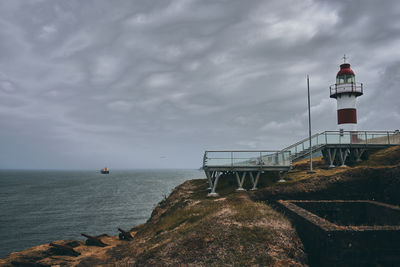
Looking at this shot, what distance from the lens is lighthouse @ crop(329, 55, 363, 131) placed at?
3509 centimetres

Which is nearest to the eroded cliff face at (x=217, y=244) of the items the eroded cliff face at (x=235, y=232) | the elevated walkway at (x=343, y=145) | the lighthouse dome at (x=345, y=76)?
the eroded cliff face at (x=235, y=232)

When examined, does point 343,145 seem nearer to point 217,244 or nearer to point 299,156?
point 299,156

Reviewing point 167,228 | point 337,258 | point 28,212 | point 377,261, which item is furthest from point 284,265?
point 28,212

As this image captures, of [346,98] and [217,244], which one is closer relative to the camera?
[217,244]

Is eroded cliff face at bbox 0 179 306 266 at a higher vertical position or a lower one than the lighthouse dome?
lower

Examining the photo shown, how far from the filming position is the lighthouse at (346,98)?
Answer: 35.1 m

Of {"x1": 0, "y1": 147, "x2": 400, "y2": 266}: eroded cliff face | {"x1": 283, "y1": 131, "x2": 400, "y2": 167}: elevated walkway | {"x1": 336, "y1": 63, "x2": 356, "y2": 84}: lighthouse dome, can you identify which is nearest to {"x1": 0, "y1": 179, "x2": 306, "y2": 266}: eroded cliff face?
{"x1": 0, "y1": 147, "x2": 400, "y2": 266}: eroded cliff face

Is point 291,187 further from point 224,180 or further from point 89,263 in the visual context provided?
point 89,263

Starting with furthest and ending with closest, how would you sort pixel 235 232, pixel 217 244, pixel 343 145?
pixel 343 145, pixel 235 232, pixel 217 244

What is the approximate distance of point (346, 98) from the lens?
1412 inches

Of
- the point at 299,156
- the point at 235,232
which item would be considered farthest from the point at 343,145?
the point at 235,232

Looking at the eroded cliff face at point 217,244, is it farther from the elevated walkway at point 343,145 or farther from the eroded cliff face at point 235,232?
the elevated walkway at point 343,145

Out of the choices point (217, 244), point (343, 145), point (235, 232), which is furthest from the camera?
point (343, 145)

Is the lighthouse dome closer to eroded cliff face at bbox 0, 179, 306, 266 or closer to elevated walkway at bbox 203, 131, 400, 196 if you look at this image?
elevated walkway at bbox 203, 131, 400, 196
